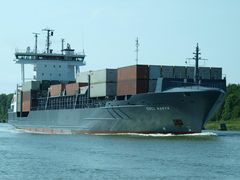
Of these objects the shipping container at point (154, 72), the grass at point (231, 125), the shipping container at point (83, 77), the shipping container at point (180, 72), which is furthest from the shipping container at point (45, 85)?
the grass at point (231, 125)

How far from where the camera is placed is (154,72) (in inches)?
2479

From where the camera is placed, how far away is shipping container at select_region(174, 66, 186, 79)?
63.9 m

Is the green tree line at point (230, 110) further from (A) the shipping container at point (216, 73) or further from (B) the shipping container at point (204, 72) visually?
(B) the shipping container at point (204, 72)

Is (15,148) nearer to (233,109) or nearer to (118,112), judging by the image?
(118,112)

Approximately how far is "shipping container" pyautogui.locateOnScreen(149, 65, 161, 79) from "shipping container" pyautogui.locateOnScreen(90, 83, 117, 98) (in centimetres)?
649

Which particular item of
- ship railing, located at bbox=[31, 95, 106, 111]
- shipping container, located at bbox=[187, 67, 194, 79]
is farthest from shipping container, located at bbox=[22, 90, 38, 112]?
shipping container, located at bbox=[187, 67, 194, 79]

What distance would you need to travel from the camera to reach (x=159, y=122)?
2408 inches

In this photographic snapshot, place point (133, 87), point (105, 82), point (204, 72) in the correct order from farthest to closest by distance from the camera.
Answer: point (105, 82) < point (204, 72) < point (133, 87)

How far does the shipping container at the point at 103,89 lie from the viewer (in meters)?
67.8

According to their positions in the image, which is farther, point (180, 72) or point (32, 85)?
point (32, 85)

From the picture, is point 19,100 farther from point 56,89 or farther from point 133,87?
point 133,87

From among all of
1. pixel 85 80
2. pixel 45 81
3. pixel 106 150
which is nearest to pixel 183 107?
pixel 106 150

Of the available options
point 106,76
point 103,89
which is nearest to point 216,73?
point 106,76

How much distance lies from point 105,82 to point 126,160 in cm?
2870
